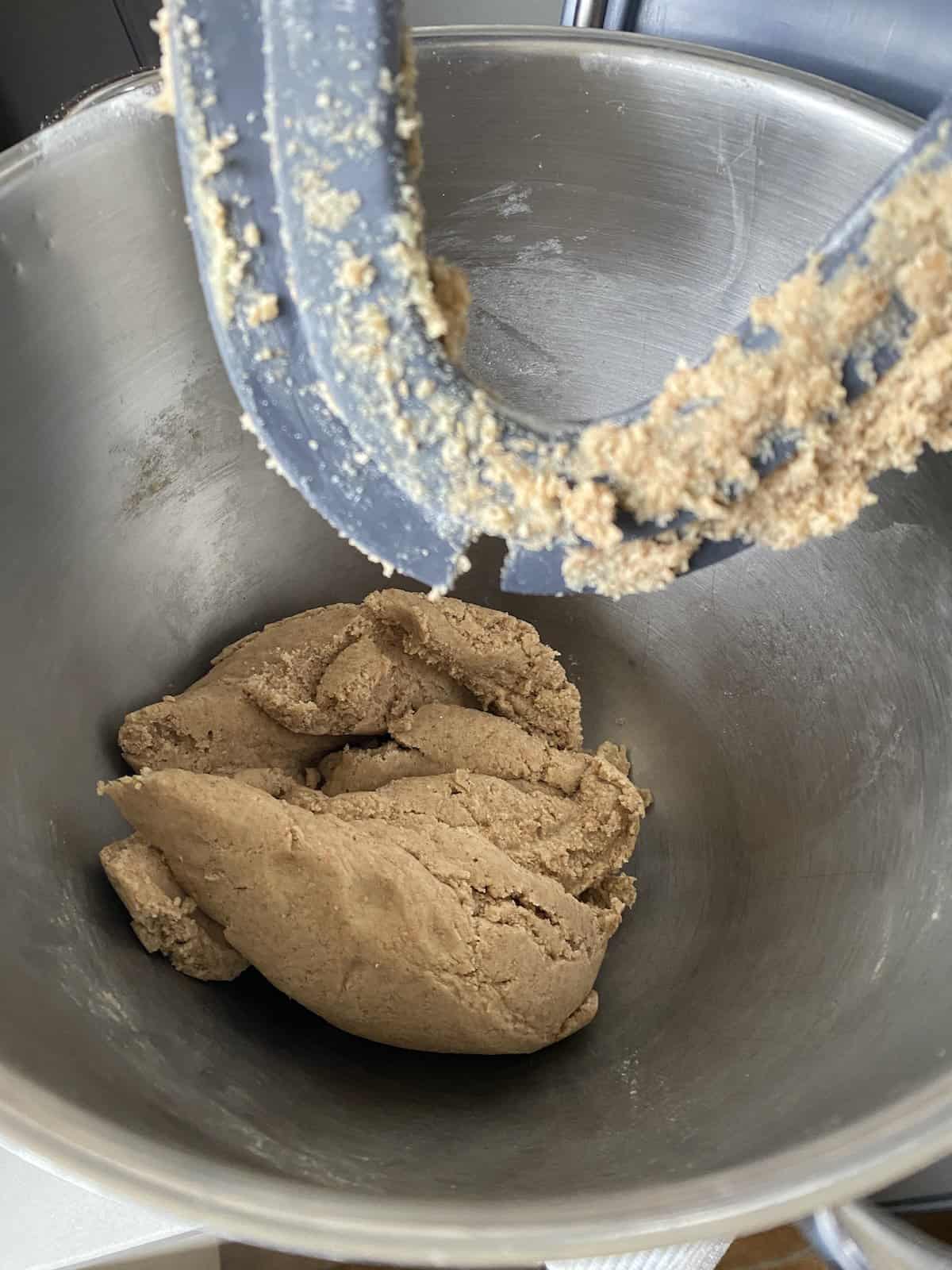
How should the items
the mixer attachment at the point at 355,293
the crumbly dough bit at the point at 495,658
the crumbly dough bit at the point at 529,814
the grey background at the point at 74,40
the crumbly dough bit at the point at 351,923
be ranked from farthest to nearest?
the grey background at the point at 74,40 < the crumbly dough bit at the point at 495,658 < the crumbly dough bit at the point at 529,814 < the crumbly dough bit at the point at 351,923 < the mixer attachment at the point at 355,293

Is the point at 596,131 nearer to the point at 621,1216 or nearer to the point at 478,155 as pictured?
the point at 478,155

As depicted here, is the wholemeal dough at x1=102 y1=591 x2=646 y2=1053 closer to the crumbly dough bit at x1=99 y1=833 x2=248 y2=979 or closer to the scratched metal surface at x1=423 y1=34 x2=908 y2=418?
the crumbly dough bit at x1=99 y1=833 x2=248 y2=979

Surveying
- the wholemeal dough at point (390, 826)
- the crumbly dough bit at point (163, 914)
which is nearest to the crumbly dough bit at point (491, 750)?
the wholemeal dough at point (390, 826)

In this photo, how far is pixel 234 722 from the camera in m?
0.89

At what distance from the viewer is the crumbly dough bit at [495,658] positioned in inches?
37.9

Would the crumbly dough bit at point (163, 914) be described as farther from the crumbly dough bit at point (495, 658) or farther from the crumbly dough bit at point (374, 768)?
the crumbly dough bit at point (495, 658)

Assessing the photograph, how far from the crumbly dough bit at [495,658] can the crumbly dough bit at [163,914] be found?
323 mm

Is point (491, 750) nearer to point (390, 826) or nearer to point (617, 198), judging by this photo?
point (390, 826)

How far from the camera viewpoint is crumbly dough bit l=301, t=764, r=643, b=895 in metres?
0.84

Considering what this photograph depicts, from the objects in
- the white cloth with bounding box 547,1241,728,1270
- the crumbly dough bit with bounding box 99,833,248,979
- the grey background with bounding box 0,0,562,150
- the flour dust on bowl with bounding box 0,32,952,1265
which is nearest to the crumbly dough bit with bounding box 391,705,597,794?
the flour dust on bowl with bounding box 0,32,952,1265

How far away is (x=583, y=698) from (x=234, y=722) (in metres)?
0.38

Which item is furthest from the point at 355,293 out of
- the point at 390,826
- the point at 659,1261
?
the point at 659,1261

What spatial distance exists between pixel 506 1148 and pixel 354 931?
0.18 meters

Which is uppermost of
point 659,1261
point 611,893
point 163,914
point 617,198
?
point 617,198
